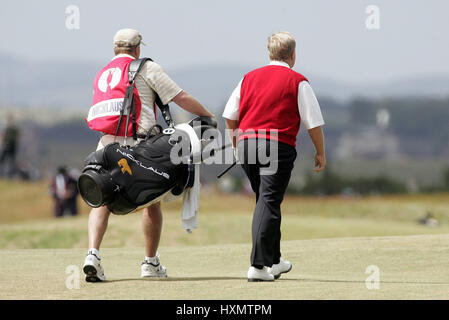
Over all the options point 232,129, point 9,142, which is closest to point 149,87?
point 232,129

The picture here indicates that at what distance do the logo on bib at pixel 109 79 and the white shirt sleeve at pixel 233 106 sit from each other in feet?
3.15

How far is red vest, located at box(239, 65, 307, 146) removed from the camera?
7.45m

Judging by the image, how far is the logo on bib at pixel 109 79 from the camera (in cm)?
754

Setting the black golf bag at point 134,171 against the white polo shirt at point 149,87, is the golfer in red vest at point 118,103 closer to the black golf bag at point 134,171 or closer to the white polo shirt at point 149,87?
the white polo shirt at point 149,87

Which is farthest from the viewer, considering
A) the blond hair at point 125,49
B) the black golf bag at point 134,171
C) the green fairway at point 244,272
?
the blond hair at point 125,49

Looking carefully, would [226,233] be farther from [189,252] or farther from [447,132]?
[447,132]

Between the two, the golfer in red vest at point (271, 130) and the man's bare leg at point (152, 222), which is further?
the man's bare leg at point (152, 222)

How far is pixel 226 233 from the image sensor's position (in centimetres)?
1984

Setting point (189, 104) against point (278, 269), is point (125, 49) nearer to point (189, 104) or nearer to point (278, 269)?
point (189, 104)

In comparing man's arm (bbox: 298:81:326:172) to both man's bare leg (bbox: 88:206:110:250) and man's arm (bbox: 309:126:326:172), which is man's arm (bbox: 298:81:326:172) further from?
man's bare leg (bbox: 88:206:110:250)

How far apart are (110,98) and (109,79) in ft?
0.59

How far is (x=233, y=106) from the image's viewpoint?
768 centimetres

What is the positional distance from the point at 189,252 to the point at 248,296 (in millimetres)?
4621

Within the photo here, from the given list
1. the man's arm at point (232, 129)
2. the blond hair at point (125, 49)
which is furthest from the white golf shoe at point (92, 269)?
the blond hair at point (125, 49)
